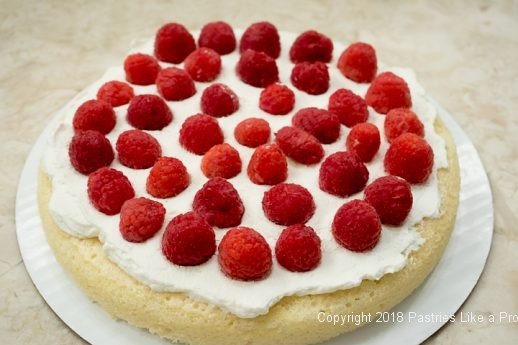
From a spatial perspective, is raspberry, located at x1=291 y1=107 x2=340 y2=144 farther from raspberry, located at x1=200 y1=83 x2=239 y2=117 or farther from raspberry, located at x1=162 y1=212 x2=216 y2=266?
raspberry, located at x1=162 y1=212 x2=216 y2=266

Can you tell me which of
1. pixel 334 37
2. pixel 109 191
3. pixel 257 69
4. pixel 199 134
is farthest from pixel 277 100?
pixel 334 37

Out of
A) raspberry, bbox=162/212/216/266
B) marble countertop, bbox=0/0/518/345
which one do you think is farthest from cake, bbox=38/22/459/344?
marble countertop, bbox=0/0/518/345

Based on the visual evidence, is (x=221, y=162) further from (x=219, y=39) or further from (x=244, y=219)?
(x=219, y=39)

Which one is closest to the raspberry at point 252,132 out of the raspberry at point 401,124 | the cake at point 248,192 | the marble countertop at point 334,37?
the cake at point 248,192

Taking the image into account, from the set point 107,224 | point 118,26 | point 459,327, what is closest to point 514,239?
point 459,327

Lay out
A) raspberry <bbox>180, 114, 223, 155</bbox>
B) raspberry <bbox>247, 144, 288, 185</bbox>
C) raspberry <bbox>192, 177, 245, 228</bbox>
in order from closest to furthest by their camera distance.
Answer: raspberry <bbox>192, 177, 245, 228</bbox>
raspberry <bbox>247, 144, 288, 185</bbox>
raspberry <bbox>180, 114, 223, 155</bbox>

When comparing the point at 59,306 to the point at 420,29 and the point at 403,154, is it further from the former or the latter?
the point at 420,29

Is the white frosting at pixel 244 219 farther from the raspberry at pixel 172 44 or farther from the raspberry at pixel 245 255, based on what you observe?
the raspberry at pixel 172 44
